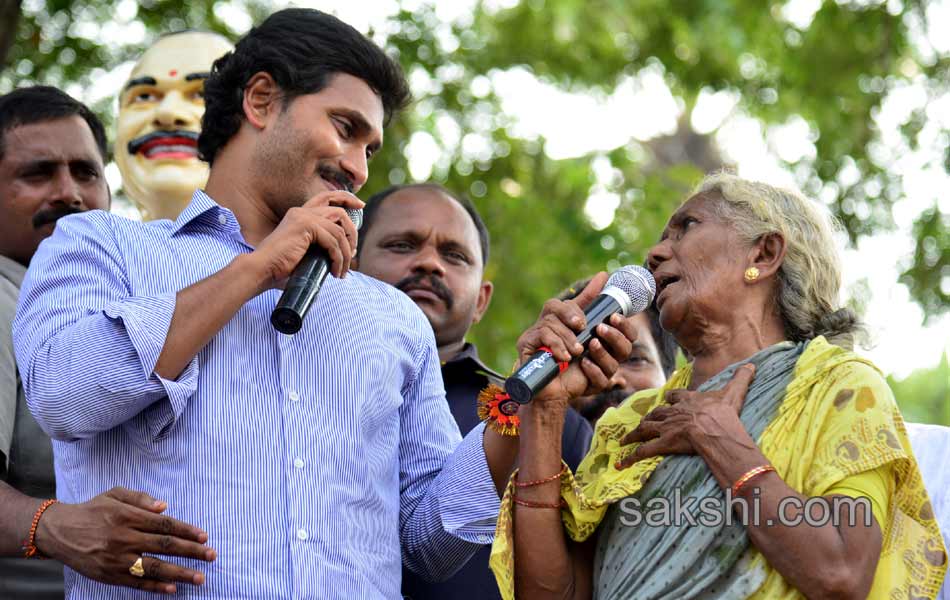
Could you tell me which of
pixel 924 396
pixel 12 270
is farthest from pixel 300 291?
pixel 924 396

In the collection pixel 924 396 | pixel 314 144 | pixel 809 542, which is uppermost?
pixel 314 144

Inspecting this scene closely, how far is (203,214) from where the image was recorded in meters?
3.34

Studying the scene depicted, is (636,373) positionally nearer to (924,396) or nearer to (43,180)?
(43,180)

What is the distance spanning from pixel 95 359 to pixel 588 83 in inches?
300

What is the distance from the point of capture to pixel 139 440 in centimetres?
296

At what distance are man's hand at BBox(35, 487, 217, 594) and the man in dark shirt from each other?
5.77ft

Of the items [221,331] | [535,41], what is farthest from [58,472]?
[535,41]

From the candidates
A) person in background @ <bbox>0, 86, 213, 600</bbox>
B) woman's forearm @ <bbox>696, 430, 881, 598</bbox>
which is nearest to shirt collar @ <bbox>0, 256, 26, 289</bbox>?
person in background @ <bbox>0, 86, 213, 600</bbox>

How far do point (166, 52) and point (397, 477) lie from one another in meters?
2.87

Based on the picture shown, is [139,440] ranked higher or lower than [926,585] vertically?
lower

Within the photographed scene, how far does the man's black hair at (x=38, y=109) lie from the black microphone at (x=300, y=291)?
6.23 ft

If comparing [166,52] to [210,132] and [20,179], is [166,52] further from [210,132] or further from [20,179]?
[210,132]

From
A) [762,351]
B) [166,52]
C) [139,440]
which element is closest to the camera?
[139,440]

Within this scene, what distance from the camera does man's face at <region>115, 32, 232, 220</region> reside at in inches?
209
